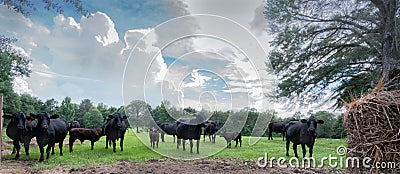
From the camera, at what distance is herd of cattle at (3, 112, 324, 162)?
25.9 ft

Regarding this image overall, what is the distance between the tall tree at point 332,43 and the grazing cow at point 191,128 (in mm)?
4773

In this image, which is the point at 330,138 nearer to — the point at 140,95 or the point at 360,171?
the point at 140,95

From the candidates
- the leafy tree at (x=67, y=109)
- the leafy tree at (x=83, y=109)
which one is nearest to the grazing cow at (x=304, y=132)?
the leafy tree at (x=83, y=109)

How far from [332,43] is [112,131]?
946cm

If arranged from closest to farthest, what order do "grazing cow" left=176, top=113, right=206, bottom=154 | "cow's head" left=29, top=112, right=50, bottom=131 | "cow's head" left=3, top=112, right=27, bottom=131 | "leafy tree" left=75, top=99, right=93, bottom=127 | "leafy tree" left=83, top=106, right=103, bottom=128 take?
"cow's head" left=29, top=112, right=50, bottom=131
"cow's head" left=3, top=112, right=27, bottom=131
"grazing cow" left=176, top=113, right=206, bottom=154
"leafy tree" left=83, top=106, right=103, bottom=128
"leafy tree" left=75, top=99, right=93, bottom=127

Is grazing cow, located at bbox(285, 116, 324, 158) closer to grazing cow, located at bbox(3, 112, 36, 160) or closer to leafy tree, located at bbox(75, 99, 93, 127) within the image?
grazing cow, located at bbox(3, 112, 36, 160)

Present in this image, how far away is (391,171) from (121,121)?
7.92 metres

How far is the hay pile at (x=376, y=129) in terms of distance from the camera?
2.91 metres

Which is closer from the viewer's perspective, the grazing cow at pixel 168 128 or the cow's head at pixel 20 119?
→ the cow's head at pixel 20 119

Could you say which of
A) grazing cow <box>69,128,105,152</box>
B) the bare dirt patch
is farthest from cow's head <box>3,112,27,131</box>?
grazing cow <box>69,128,105,152</box>

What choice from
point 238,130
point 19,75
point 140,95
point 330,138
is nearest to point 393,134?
point 140,95

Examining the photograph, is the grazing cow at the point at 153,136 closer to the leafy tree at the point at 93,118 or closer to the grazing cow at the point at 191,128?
the grazing cow at the point at 191,128

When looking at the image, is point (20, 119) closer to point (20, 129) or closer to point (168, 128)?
point (20, 129)

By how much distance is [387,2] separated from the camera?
36.5 feet
